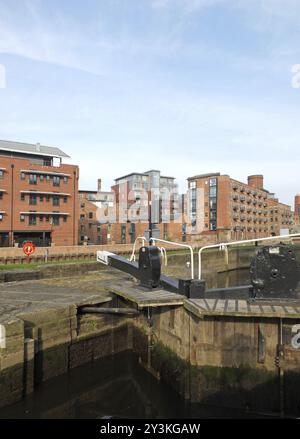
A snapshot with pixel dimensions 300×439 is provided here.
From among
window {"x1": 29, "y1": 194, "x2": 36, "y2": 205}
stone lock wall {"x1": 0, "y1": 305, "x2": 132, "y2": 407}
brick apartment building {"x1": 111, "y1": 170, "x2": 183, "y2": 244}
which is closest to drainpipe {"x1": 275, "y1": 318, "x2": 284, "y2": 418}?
stone lock wall {"x1": 0, "y1": 305, "x2": 132, "y2": 407}

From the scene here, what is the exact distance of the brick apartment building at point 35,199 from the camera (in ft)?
162

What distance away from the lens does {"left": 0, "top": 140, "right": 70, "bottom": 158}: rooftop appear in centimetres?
5696

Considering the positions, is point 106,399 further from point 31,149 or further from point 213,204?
point 213,204

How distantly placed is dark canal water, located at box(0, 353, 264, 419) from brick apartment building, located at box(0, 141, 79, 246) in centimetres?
4168

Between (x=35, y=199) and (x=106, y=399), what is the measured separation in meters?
45.9

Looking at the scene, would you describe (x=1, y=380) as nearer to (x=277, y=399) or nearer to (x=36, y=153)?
(x=277, y=399)

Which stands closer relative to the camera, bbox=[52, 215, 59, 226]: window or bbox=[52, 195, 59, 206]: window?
bbox=[52, 215, 59, 226]: window

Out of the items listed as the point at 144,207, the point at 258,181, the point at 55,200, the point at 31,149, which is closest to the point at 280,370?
the point at 55,200

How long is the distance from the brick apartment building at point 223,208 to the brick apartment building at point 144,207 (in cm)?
582

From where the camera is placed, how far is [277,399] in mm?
9352

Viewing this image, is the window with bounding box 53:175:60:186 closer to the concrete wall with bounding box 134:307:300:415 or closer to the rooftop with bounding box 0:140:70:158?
the rooftop with bounding box 0:140:70:158

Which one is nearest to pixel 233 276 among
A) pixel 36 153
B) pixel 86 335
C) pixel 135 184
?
pixel 86 335

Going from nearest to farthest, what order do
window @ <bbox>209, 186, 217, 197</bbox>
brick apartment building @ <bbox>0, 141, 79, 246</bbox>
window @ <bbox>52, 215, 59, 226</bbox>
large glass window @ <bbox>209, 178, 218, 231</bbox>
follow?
1. brick apartment building @ <bbox>0, 141, 79, 246</bbox>
2. window @ <bbox>52, 215, 59, 226</bbox>
3. large glass window @ <bbox>209, 178, 218, 231</bbox>
4. window @ <bbox>209, 186, 217, 197</bbox>

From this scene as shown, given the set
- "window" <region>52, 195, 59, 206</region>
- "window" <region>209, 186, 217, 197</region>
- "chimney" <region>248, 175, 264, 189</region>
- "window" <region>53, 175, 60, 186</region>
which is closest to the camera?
"window" <region>52, 195, 59, 206</region>
